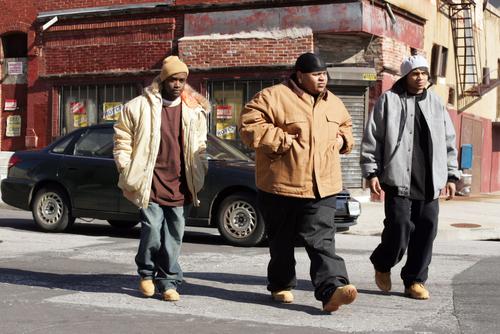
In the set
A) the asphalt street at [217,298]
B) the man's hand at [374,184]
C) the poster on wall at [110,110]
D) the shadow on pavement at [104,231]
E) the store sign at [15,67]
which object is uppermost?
the store sign at [15,67]

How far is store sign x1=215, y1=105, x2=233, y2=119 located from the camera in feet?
65.0

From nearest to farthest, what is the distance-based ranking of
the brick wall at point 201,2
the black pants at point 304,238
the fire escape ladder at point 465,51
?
the black pants at point 304,238
the brick wall at point 201,2
the fire escape ladder at point 465,51

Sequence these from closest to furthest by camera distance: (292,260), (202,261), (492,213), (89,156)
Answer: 1. (292,260)
2. (202,261)
3. (89,156)
4. (492,213)

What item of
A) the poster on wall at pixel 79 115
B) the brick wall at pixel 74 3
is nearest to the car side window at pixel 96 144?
the brick wall at pixel 74 3

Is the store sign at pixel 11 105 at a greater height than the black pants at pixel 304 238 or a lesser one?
greater

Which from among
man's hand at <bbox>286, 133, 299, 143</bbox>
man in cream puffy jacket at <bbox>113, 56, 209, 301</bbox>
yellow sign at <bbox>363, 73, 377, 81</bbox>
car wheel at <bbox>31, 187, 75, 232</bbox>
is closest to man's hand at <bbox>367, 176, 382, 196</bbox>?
man's hand at <bbox>286, 133, 299, 143</bbox>

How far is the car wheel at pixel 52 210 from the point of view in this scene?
1211cm

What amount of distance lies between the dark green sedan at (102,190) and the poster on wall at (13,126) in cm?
1058

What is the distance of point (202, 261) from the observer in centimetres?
925

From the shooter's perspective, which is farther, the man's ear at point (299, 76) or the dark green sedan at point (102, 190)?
the dark green sedan at point (102, 190)

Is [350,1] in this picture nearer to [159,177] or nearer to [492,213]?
[492,213]

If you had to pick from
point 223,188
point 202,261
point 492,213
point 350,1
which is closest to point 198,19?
point 350,1

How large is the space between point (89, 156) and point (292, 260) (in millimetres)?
5918

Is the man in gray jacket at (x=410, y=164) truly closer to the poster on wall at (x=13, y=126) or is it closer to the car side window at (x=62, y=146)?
the car side window at (x=62, y=146)
